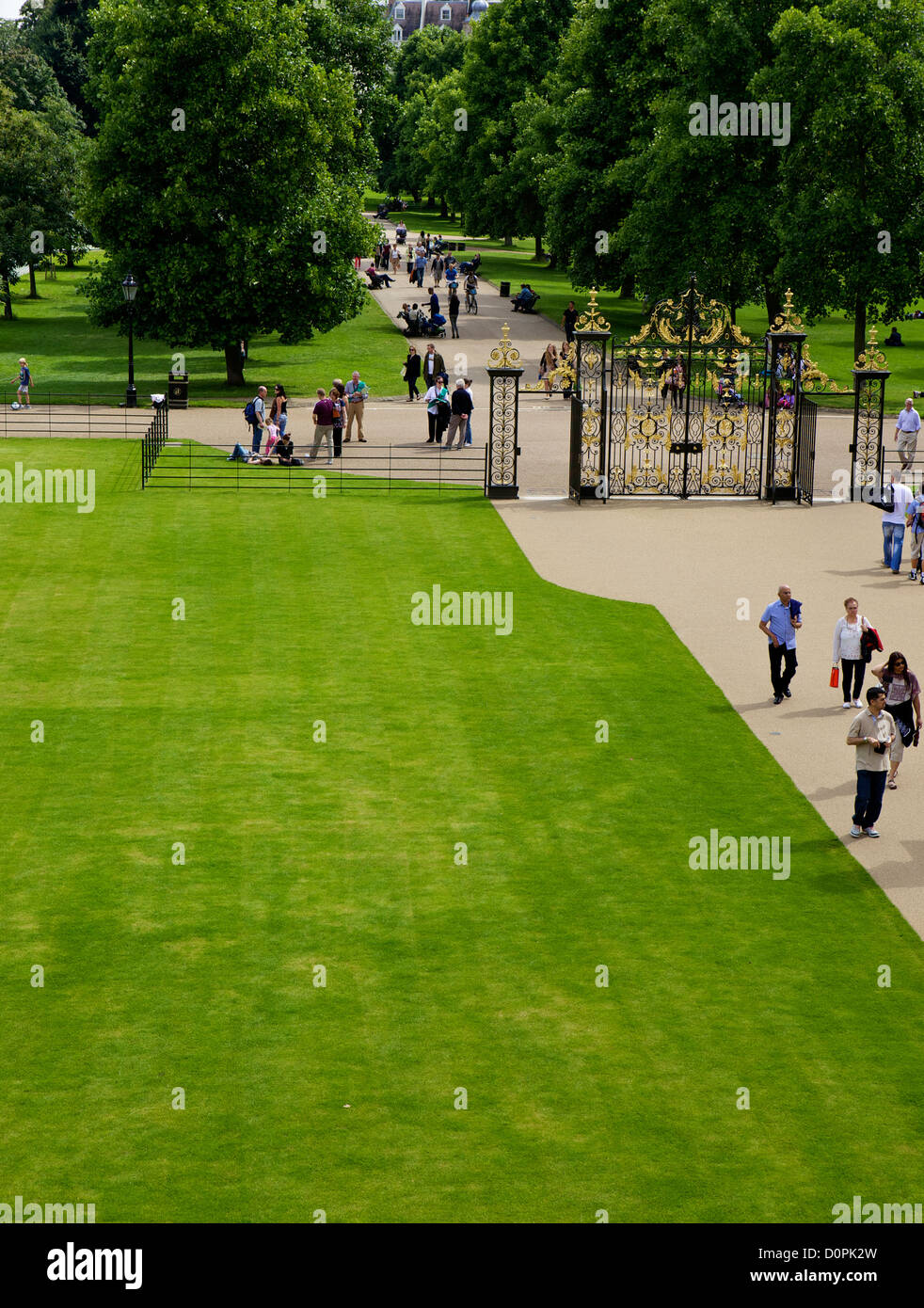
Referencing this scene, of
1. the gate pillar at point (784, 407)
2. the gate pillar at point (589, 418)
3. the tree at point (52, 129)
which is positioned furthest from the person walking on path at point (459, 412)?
the tree at point (52, 129)

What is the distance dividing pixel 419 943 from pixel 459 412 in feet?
86.0

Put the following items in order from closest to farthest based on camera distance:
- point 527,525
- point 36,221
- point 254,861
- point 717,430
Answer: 1. point 254,861
2. point 527,525
3. point 717,430
4. point 36,221

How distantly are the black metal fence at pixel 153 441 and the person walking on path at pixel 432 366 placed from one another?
24.2 feet

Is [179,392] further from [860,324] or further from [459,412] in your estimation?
[860,324]

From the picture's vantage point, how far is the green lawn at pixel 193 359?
5125 cm

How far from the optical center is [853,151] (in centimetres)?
4903

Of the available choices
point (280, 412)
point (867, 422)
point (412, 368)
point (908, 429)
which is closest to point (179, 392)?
point (412, 368)

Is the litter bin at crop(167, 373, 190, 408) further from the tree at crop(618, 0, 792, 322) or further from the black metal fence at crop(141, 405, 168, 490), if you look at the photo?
the tree at crop(618, 0, 792, 322)

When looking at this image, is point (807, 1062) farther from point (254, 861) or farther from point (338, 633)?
point (338, 633)

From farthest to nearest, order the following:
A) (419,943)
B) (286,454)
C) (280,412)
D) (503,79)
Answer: (503,79), (280,412), (286,454), (419,943)

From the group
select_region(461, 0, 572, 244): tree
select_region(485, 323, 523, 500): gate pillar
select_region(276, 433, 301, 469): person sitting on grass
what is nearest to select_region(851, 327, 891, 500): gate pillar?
select_region(485, 323, 523, 500): gate pillar

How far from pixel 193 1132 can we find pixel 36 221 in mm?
61674

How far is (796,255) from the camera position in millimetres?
49906
